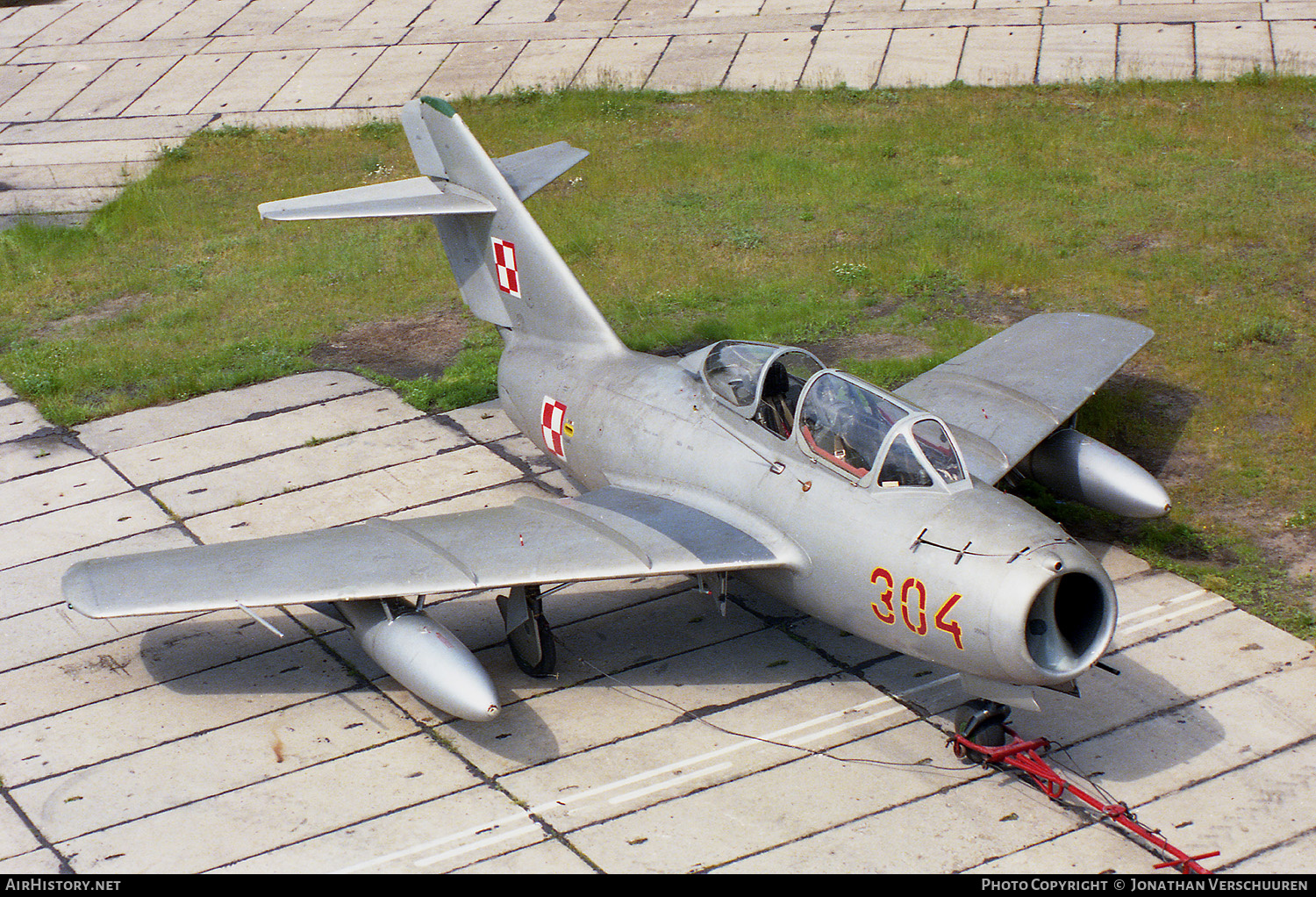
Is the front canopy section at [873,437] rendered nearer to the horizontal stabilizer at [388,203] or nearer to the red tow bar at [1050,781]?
the red tow bar at [1050,781]

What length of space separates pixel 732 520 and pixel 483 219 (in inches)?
208

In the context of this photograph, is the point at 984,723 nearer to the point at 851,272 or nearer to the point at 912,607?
the point at 912,607

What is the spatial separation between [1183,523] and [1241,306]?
18.6 ft

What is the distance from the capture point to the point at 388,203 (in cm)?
1437

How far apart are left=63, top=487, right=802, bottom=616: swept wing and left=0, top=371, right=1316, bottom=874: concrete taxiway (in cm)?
128

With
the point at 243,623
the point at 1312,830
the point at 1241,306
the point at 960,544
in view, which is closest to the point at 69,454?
the point at 243,623

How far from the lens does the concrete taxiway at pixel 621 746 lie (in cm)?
966

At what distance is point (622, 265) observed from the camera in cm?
2064

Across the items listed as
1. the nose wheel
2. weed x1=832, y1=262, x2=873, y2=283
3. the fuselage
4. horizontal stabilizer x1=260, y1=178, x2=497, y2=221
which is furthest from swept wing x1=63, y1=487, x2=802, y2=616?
weed x1=832, y1=262, x2=873, y2=283

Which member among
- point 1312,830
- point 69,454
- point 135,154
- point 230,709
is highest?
point 135,154

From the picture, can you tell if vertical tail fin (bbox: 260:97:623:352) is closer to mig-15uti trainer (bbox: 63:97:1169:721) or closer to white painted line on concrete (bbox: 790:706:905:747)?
mig-15uti trainer (bbox: 63:97:1169:721)

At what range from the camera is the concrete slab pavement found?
26312 millimetres

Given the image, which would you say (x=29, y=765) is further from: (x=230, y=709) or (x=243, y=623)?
(x=243, y=623)

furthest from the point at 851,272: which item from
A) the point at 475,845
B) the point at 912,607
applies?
the point at 475,845
